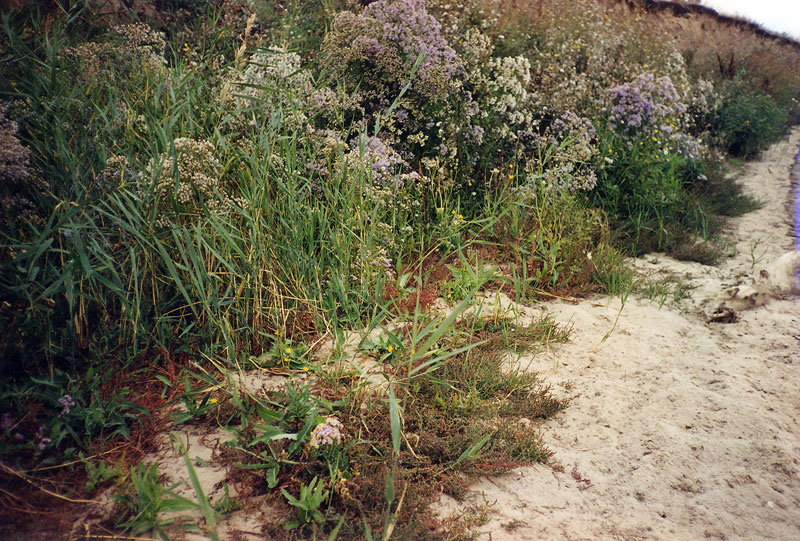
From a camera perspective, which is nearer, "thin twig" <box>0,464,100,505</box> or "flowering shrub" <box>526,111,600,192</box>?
"thin twig" <box>0,464,100,505</box>

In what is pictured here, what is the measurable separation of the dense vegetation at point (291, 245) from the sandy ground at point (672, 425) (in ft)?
0.71

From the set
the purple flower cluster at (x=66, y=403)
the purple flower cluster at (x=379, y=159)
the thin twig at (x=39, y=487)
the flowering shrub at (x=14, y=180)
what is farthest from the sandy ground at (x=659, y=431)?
the flowering shrub at (x=14, y=180)

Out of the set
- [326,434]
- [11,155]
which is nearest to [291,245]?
[326,434]

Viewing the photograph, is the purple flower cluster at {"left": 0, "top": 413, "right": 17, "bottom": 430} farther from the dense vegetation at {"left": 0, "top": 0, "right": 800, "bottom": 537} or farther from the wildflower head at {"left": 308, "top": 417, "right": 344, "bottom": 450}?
the wildflower head at {"left": 308, "top": 417, "right": 344, "bottom": 450}

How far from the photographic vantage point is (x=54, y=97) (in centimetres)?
298

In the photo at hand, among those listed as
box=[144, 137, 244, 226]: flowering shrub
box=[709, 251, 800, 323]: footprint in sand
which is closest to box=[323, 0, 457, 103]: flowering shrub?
box=[144, 137, 244, 226]: flowering shrub

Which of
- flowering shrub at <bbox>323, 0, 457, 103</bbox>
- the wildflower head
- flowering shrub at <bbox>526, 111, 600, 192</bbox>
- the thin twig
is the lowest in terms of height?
the thin twig

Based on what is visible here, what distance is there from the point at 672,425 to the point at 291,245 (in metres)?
2.32

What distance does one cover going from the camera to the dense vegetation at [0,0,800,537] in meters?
2.20

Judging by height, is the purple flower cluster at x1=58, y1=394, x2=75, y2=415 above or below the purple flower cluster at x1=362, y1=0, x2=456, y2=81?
below

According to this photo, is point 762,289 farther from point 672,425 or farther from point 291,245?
point 291,245

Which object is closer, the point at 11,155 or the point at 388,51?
the point at 11,155

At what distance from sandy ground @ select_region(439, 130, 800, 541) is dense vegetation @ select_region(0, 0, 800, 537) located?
0.71ft

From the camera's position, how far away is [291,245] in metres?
3.05
